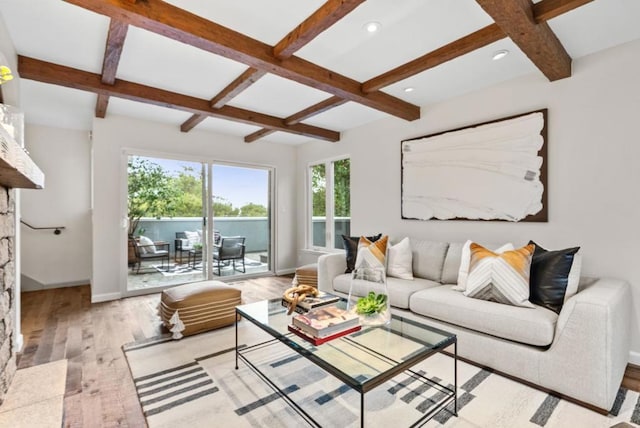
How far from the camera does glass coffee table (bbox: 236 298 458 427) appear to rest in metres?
1.41

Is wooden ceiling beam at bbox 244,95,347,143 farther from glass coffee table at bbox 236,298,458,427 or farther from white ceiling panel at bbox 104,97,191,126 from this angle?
glass coffee table at bbox 236,298,458,427

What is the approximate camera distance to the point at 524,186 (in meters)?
2.86

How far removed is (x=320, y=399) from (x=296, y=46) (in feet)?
7.66

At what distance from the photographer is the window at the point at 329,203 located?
16.2 ft

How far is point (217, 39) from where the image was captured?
6.82ft

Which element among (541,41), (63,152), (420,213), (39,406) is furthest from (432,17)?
(63,152)

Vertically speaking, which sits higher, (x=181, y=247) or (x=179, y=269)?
(x=181, y=247)

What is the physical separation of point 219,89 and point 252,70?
0.71 metres

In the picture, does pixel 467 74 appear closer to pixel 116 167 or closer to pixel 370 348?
pixel 370 348

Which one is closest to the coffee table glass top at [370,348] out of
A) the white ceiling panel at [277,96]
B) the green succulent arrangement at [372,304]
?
the green succulent arrangement at [372,304]

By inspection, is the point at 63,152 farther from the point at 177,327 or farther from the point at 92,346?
the point at 177,327

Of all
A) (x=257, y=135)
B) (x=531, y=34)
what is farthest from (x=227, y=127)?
(x=531, y=34)

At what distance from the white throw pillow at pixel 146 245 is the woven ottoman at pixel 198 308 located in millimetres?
1829

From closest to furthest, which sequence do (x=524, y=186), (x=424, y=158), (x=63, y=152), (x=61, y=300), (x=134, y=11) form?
(x=134, y=11), (x=524, y=186), (x=424, y=158), (x=61, y=300), (x=63, y=152)
